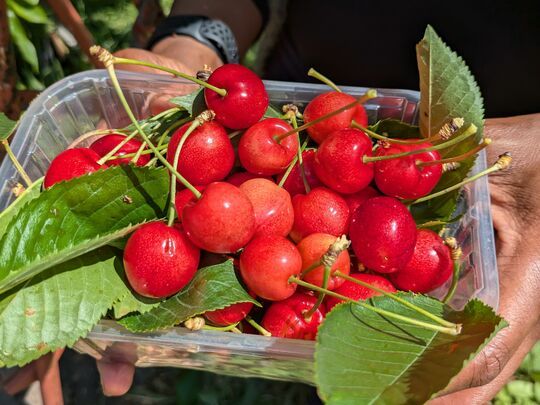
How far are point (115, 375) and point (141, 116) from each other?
0.51 meters

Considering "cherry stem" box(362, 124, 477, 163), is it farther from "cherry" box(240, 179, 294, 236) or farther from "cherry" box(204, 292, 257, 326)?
"cherry" box(204, 292, 257, 326)

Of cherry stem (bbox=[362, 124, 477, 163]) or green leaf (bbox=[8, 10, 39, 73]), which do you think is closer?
cherry stem (bbox=[362, 124, 477, 163])

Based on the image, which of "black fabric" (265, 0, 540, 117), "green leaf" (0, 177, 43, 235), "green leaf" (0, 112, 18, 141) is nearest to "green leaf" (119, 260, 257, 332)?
"green leaf" (0, 177, 43, 235)

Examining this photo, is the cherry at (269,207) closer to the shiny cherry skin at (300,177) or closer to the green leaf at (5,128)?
the shiny cherry skin at (300,177)

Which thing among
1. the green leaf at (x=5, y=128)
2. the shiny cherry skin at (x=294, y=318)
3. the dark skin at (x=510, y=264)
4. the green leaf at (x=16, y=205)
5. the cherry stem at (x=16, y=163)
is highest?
the green leaf at (x=5, y=128)

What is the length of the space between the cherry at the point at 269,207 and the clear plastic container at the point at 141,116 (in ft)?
0.51

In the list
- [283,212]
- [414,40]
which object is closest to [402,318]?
[283,212]

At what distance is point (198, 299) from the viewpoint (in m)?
0.81

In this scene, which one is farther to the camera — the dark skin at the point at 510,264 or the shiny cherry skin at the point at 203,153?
the dark skin at the point at 510,264

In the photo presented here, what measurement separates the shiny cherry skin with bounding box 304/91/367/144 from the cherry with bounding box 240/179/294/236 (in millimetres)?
139

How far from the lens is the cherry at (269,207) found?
32.8 inches

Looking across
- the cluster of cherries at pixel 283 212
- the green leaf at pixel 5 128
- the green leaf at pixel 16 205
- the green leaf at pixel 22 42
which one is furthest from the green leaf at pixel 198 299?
the green leaf at pixel 22 42

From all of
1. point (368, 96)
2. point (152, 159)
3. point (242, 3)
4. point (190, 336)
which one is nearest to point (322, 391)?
point (190, 336)

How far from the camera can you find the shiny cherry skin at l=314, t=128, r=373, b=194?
2.76 feet
